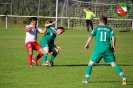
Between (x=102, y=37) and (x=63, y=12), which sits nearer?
(x=102, y=37)

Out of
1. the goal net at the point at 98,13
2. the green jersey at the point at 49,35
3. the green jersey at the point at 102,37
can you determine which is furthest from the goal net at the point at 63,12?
the green jersey at the point at 102,37

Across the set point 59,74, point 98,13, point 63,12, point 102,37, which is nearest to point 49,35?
point 59,74

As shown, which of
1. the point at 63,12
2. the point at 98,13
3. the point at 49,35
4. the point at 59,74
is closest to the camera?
the point at 59,74

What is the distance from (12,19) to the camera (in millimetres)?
44188

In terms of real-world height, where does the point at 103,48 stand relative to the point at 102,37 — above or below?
below

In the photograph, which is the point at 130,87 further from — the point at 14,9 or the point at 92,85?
the point at 14,9

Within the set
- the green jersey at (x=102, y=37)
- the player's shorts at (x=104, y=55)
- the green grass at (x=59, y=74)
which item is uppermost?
the green jersey at (x=102, y=37)

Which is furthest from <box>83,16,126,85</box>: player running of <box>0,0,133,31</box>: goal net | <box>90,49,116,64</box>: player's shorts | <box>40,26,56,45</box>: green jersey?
<box>0,0,133,31</box>: goal net

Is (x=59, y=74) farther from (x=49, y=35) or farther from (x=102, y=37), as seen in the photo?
(x=49, y=35)

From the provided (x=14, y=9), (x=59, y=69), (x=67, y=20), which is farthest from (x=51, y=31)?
(x=14, y=9)

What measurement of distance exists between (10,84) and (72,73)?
276cm

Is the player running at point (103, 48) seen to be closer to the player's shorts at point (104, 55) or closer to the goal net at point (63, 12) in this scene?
the player's shorts at point (104, 55)

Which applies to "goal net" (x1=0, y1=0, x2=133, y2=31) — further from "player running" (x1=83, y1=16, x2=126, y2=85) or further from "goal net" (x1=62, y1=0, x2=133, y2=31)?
"player running" (x1=83, y1=16, x2=126, y2=85)

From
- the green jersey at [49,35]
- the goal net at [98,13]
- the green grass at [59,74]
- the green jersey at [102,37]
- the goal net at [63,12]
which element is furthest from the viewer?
the goal net at [63,12]
